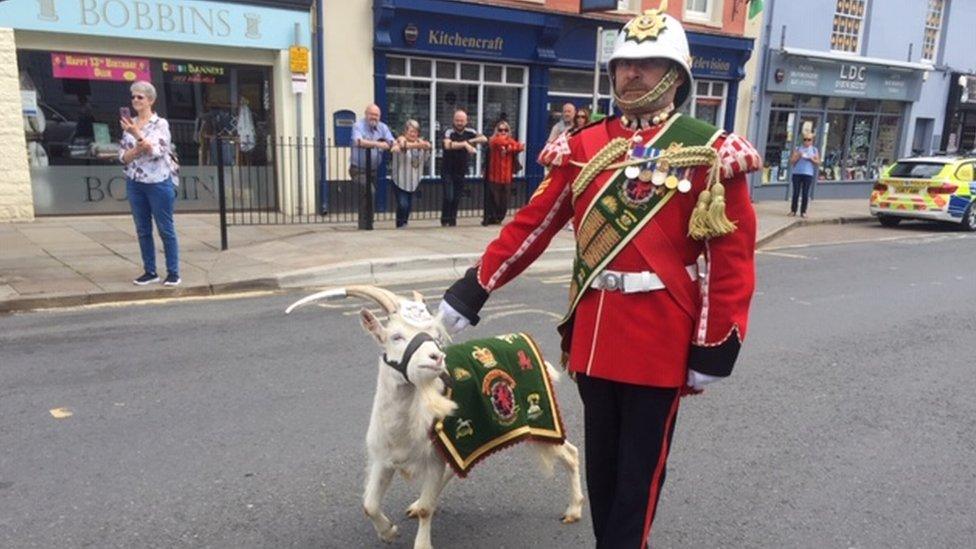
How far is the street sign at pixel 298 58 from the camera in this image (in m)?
13.1

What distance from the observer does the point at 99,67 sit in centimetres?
1203

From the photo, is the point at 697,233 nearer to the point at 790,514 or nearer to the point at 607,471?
the point at 607,471

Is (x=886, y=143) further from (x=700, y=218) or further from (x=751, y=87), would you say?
(x=700, y=218)

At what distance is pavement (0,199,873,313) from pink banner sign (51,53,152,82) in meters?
2.26

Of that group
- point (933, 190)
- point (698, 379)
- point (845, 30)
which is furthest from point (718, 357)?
point (845, 30)

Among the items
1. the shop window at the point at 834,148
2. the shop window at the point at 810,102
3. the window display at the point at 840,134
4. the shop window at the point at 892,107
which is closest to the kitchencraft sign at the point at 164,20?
the window display at the point at 840,134

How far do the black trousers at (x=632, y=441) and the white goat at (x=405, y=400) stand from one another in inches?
22.3

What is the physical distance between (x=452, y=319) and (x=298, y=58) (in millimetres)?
11445

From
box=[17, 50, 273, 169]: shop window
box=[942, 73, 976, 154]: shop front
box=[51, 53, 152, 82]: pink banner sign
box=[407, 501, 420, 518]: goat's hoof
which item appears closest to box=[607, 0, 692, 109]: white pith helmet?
box=[407, 501, 420, 518]: goat's hoof

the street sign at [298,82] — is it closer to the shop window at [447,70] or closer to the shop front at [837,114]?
the shop window at [447,70]

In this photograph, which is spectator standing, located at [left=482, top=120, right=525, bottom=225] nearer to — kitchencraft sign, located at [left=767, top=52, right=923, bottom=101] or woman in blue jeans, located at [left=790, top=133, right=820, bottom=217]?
woman in blue jeans, located at [left=790, top=133, right=820, bottom=217]

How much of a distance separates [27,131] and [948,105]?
26516 mm

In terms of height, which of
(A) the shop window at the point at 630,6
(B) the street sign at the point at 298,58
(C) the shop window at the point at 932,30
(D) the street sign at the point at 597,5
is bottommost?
(B) the street sign at the point at 298,58

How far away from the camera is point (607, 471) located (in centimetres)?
287
